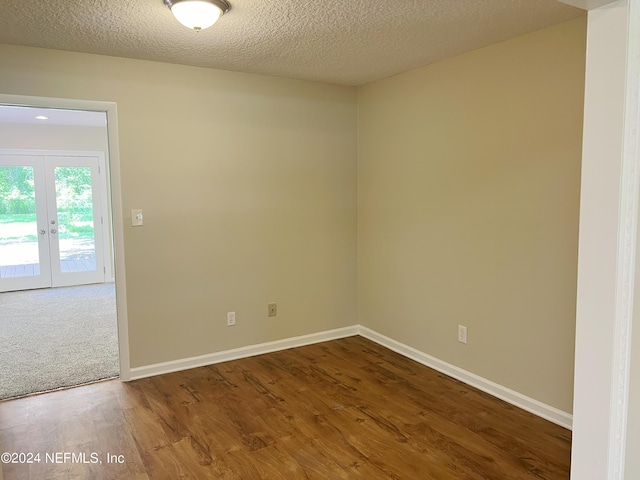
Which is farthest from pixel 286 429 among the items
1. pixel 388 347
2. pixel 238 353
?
pixel 388 347

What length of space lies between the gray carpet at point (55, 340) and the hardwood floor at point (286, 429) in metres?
0.28

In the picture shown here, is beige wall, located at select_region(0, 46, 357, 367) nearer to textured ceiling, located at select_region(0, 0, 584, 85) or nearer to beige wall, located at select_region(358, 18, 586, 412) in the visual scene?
textured ceiling, located at select_region(0, 0, 584, 85)

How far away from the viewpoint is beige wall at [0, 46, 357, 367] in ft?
11.0

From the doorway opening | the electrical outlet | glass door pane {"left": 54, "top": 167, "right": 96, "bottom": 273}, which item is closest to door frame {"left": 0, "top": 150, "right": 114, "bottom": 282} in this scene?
the doorway opening

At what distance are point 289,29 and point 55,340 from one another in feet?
11.9

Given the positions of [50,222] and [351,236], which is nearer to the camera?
[351,236]

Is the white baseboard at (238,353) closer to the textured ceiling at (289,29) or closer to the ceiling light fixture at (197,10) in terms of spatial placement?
the textured ceiling at (289,29)

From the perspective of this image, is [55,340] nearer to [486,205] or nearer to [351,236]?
[351,236]

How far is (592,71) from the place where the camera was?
1.42 meters

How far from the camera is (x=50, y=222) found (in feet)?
22.1

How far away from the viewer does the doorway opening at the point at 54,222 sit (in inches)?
221

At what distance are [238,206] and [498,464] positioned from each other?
8.42 feet

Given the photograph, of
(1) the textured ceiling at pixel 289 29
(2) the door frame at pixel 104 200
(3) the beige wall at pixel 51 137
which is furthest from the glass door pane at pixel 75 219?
(1) the textured ceiling at pixel 289 29

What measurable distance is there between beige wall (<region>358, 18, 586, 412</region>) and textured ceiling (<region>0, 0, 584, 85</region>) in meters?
0.26
